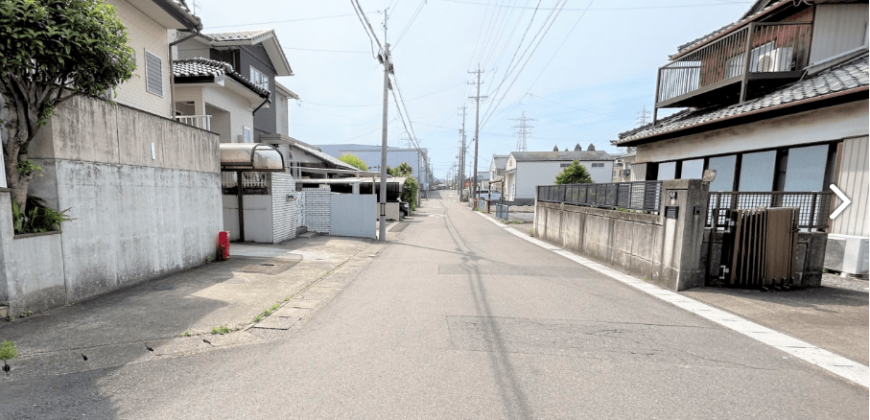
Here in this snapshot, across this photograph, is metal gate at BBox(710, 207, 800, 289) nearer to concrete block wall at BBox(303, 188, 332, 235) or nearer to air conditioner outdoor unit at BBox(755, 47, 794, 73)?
air conditioner outdoor unit at BBox(755, 47, 794, 73)

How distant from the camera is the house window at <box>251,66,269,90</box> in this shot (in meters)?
16.4

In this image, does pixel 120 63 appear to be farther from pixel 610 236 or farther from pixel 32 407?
pixel 610 236

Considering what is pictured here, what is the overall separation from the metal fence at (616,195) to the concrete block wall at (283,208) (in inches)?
393

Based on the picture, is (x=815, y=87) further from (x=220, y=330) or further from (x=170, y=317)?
(x=170, y=317)

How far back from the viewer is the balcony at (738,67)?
9.23m

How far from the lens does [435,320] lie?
4.82 m

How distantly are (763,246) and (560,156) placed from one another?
139 ft

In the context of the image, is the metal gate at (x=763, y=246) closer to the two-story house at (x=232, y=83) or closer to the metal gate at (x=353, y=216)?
the metal gate at (x=353, y=216)

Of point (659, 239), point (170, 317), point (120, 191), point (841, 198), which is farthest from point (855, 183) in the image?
point (120, 191)

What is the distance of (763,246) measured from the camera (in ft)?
21.4

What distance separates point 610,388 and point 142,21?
12843 millimetres

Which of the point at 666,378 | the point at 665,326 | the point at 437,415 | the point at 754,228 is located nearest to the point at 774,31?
the point at 754,228

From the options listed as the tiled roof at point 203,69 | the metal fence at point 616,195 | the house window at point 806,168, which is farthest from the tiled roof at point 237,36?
the house window at point 806,168

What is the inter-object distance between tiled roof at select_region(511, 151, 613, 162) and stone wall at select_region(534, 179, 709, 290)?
3722 cm
